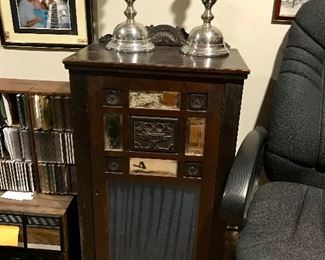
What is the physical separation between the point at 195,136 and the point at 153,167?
0.17 metres

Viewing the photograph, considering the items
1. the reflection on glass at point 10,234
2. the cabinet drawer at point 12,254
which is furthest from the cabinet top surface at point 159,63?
the cabinet drawer at point 12,254

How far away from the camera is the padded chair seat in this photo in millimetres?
908

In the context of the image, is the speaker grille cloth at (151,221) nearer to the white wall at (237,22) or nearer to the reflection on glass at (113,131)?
the reflection on glass at (113,131)

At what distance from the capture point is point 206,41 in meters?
1.14

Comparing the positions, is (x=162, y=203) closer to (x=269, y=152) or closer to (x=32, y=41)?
(x=269, y=152)

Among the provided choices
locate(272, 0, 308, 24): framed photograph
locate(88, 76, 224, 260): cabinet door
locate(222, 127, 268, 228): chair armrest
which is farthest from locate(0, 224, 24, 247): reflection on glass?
locate(272, 0, 308, 24): framed photograph

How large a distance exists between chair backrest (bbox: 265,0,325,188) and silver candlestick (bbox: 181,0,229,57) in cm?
25

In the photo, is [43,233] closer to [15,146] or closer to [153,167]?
[15,146]

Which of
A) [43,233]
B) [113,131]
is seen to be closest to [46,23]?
[113,131]

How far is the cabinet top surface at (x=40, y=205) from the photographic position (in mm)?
1341

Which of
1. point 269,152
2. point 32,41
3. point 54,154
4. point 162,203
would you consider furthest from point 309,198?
point 32,41

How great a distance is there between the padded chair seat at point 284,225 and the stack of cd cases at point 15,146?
85 centimetres

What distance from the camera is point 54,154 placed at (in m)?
1.38

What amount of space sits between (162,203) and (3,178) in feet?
2.15
